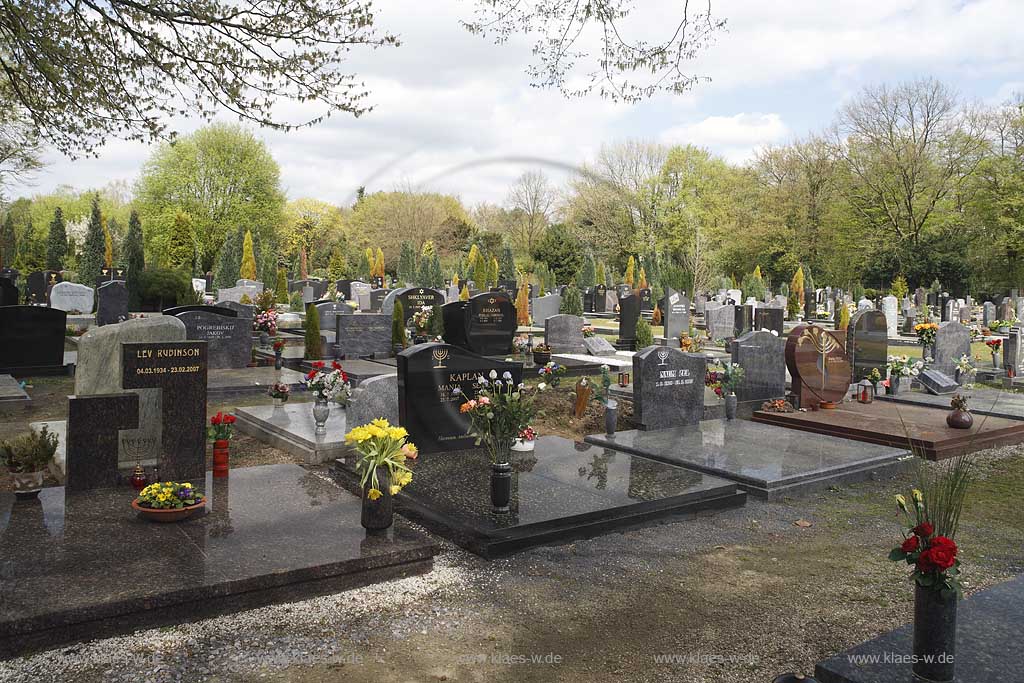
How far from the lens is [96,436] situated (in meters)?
6.80

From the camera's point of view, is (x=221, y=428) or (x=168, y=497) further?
(x=221, y=428)

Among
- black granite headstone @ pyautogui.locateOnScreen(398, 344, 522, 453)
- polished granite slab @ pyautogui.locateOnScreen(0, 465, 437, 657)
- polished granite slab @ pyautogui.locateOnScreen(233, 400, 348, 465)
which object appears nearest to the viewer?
polished granite slab @ pyautogui.locateOnScreen(0, 465, 437, 657)

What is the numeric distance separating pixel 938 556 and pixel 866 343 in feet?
38.6

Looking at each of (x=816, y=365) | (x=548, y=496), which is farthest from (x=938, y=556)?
(x=816, y=365)

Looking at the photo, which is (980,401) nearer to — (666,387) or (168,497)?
(666,387)

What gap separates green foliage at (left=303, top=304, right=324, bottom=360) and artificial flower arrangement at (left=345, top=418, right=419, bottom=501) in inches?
432

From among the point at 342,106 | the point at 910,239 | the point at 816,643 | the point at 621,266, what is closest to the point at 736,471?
the point at 816,643

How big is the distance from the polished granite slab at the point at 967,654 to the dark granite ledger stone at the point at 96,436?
594cm

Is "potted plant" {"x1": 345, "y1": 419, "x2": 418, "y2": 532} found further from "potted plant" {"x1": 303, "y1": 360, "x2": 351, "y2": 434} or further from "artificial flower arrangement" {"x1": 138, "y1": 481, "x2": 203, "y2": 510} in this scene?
"potted plant" {"x1": 303, "y1": 360, "x2": 351, "y2": 434}

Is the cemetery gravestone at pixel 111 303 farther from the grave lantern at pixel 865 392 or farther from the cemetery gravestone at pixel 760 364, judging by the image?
the grave lantern at pixel 865 392

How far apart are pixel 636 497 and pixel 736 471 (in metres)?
1.71

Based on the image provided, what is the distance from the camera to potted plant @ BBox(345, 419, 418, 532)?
5.80m

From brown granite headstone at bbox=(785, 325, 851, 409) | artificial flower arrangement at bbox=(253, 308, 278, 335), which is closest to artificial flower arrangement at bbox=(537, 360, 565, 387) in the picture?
brown granite headstone at bbox=(785, 325, 851, 409)

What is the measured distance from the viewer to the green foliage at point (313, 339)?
54.0ft
